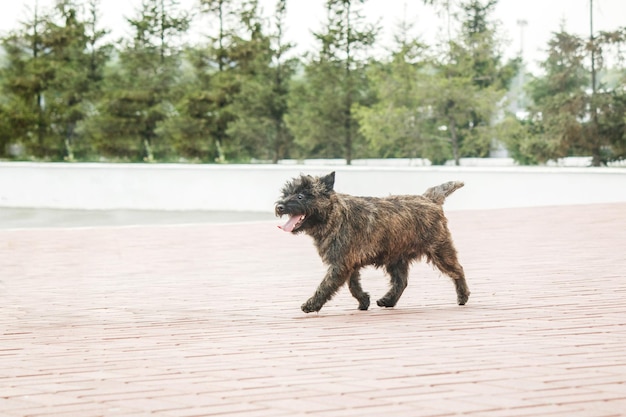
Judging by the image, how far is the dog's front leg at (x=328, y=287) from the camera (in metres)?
6.66

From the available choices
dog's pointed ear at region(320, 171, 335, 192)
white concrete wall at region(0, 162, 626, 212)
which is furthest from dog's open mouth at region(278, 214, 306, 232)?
white concrete wall at region(0, 162, 626, 212)

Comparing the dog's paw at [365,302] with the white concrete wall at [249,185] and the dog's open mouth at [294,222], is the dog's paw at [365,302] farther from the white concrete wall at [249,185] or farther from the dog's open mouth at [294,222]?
the white concrete wall at [249,185]

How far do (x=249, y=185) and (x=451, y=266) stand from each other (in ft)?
60.2

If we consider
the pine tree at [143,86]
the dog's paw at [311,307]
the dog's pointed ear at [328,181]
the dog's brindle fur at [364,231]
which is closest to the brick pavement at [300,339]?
the dog's paw at [311,307]

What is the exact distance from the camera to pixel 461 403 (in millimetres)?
3908

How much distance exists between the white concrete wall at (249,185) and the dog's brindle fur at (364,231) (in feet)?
46.3

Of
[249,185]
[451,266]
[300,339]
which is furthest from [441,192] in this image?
[249,185]

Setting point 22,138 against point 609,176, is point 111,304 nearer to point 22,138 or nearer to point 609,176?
point 609,176

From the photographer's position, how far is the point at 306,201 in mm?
6633

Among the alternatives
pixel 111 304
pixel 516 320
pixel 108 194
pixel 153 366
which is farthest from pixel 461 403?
pixel 108 194

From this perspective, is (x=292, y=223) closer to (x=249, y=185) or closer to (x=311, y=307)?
(x=311, y=307)

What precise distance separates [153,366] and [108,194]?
A: 2264cm

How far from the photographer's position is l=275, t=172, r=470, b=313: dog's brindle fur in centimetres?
666

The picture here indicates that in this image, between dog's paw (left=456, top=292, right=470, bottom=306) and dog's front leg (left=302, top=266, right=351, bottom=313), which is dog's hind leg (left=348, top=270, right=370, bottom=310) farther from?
dog's paw (left=456, top=292, right=470, bottom=306)
